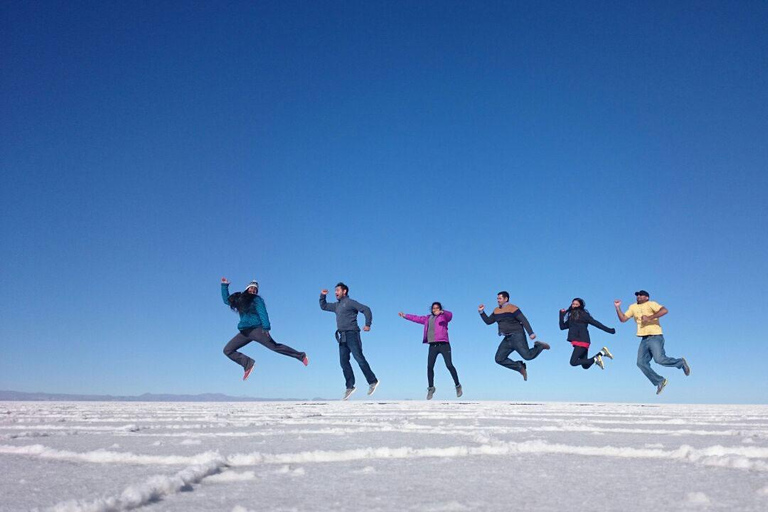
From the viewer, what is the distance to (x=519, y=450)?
2.43m

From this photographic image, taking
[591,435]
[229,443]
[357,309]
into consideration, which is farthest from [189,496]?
[357,309]

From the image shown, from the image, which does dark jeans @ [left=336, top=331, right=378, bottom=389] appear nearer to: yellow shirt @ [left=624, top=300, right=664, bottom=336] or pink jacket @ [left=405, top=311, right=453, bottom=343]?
pink jacket @ [left=405, top=311, right=453, bottom=343]

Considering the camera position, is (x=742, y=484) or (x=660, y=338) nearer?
(x=742, y=484)

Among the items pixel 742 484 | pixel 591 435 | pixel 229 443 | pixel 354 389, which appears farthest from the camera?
pixel 354 389

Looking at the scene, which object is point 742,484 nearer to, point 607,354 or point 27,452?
point 27,452

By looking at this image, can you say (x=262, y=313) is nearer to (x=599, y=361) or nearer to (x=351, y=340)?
(x=351, y=340)

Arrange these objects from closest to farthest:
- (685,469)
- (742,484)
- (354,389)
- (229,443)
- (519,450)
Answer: (742,484), (685,469), (519,450), (229,443), (354,389)

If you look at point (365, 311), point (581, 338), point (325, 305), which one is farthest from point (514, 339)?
point (325, 305)

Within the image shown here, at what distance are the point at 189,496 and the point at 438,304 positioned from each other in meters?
10.9

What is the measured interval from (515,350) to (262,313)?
553 cm

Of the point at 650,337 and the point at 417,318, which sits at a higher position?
the point at 417,318

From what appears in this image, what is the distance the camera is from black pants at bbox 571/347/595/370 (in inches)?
512

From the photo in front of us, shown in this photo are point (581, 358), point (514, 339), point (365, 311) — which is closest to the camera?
point (365, 311)

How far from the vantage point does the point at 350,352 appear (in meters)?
11.4
